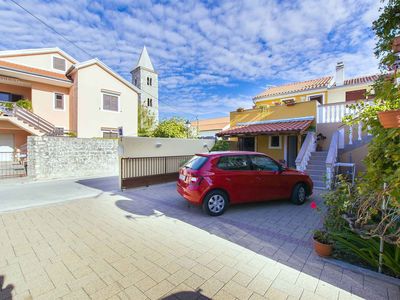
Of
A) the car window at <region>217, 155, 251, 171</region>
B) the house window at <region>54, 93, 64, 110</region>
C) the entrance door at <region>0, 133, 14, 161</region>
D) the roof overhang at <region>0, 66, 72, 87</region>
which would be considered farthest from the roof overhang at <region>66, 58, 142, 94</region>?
the car window at <region>217, 155, 251, 171</region>

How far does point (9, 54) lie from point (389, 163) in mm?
23419

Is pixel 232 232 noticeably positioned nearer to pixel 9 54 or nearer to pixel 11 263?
pixel 11 263

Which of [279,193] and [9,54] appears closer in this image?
[279,193]

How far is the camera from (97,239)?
13.3ft

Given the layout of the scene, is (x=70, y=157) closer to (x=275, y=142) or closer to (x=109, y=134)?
(x=109, y=134)

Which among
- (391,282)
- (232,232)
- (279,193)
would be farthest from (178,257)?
(279,193)

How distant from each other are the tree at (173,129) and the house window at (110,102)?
6702 millimetres

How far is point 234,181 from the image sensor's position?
547 cm

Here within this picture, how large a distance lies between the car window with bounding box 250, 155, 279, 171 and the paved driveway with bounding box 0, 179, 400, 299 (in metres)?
1.20

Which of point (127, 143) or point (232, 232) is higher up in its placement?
point (127, 143)

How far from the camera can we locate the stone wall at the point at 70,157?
10430 millimetres

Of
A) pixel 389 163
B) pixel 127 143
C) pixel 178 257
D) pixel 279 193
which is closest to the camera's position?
pixel 389 163

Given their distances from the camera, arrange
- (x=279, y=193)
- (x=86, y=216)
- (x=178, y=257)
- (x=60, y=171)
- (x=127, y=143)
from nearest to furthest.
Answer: (x=178, y=257), (x=86, y=216), (x=279, y=193), (x=127, y=143), (x=60, y=171)

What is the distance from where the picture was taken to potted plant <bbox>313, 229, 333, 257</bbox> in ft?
11.0
